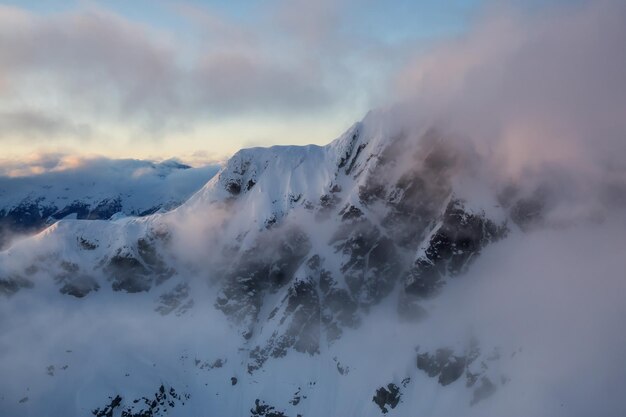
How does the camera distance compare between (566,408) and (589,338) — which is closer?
(566,408)

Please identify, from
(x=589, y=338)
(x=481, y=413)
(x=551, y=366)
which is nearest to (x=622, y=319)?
(x=589, y=338)

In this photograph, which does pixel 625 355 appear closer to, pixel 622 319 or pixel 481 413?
pixel 622 319

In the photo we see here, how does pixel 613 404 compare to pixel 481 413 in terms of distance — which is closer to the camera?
pixel 613 404

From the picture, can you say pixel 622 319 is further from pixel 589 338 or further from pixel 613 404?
pixel 613 404

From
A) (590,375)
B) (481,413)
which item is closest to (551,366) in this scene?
(590,375)

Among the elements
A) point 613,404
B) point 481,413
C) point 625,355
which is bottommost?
point 481,413

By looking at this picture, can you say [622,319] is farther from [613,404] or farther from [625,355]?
[613,404]

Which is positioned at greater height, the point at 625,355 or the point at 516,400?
the point at 625,355

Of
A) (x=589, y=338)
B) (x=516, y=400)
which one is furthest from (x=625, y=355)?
(x=516, y=400)
